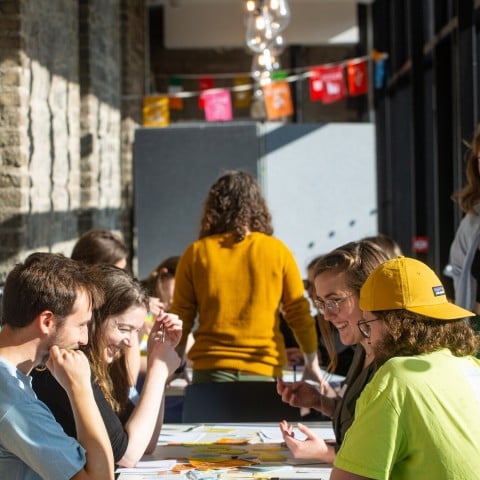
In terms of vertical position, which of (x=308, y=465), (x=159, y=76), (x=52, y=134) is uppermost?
(x=159, y=76)

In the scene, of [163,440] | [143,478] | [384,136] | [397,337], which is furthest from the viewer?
[384,136]

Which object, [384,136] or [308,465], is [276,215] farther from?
[308,465]

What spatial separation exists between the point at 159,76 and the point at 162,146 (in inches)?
205

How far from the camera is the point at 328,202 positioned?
28.7 ft

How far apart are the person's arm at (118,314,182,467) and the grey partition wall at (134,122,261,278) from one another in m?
5.50

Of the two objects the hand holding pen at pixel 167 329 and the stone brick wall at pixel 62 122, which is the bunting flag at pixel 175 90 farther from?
the hand holding pen at pixel 167 329

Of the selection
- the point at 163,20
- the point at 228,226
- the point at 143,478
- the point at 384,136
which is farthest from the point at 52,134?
the point at 163,20

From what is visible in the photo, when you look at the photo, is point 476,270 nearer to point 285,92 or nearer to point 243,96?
point 285,92

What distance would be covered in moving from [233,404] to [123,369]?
74cm

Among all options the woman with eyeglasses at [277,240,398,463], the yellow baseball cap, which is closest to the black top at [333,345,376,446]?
the woman with eyeglasses at [277,240,398,463]

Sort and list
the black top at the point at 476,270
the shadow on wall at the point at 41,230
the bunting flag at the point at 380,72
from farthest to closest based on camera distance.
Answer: the bunting flag at the point at 380,72, the shadow on wall at the point at 41,230, the black top at the point at 476,270

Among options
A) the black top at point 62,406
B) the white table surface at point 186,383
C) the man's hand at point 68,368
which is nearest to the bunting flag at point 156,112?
the white table surface at point 186,383

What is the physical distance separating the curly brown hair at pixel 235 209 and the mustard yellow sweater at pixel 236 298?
52mm

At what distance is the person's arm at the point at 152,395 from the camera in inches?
Answer: 114
